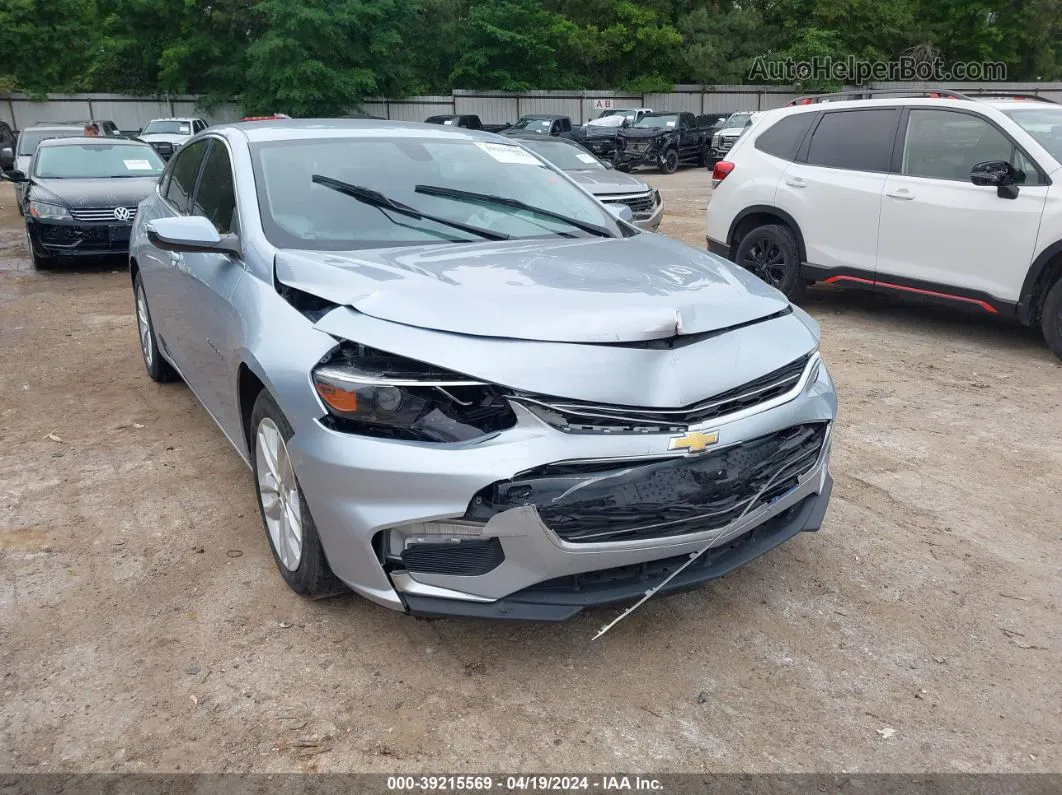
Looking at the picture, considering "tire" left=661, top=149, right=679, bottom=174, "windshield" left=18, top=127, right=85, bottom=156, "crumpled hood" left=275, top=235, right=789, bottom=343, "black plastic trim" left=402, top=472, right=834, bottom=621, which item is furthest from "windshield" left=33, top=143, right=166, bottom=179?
"tire" left=661, top=149, right=679, bottom=174

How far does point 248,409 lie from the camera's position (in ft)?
11.6

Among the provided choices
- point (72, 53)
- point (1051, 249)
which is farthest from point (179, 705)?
point (72, 53)

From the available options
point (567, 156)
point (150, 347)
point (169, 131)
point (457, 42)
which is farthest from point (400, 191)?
point (457, 42)

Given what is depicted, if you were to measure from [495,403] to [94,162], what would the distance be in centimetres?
1055

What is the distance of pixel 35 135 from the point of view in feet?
53.3

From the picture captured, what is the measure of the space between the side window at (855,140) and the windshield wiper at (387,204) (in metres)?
4.68

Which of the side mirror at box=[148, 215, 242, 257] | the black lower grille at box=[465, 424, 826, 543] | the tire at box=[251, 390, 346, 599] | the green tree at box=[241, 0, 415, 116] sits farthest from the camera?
the green tree at box=[241, 0, 415, 116]

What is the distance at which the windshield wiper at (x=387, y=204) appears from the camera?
3.83 meters

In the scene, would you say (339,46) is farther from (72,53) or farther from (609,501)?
(609,501)

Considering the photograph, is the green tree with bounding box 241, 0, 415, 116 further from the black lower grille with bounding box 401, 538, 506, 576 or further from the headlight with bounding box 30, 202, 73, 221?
the black lower grille with bounding box 401, 538, 506, 576

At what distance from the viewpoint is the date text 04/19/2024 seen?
244 cm

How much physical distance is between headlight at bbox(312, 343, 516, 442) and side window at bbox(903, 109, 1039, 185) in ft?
17.5

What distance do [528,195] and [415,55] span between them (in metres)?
40.1

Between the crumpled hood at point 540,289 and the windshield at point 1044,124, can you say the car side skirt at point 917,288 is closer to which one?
the windshield at point 1044,124
